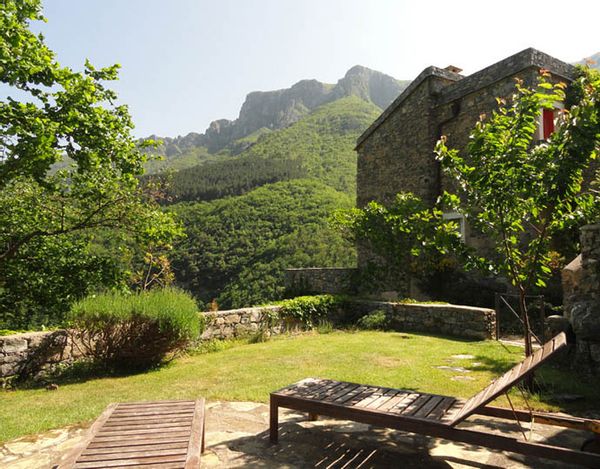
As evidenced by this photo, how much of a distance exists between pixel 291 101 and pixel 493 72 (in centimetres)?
9726

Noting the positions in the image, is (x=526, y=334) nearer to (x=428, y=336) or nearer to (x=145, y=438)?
(x=145, y=438)

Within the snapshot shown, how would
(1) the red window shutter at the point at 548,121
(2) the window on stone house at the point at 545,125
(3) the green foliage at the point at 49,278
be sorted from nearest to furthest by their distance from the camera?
(3) the green foliage at the point at 49,278 → (2) the window on stone house at the point at 545,125 → (1) the red window shutter at the point at 548,121

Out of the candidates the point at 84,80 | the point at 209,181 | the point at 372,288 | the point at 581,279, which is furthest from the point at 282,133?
the point at 581,279

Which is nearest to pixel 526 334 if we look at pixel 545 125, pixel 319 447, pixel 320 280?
pixel 319 447

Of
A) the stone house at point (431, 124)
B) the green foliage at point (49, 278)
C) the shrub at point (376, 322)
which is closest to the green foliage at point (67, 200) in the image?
the green foliage at point (49, 278)

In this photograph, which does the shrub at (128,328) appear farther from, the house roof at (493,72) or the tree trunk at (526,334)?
the house roof at (493,72)

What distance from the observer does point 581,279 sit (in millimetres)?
5930

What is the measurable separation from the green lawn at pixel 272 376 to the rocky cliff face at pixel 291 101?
9413cm

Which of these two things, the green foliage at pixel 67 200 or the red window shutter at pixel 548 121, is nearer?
the green foliage at pixel 67 200

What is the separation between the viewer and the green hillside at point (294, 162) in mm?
43438

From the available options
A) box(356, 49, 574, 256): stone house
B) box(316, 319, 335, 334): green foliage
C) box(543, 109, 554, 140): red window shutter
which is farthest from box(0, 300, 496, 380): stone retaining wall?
box(543, 109, 554, 140): red window shutter

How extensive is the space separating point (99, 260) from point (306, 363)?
6.44 metres

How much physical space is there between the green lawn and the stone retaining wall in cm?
55

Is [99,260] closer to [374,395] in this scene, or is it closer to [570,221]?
[374,395]
